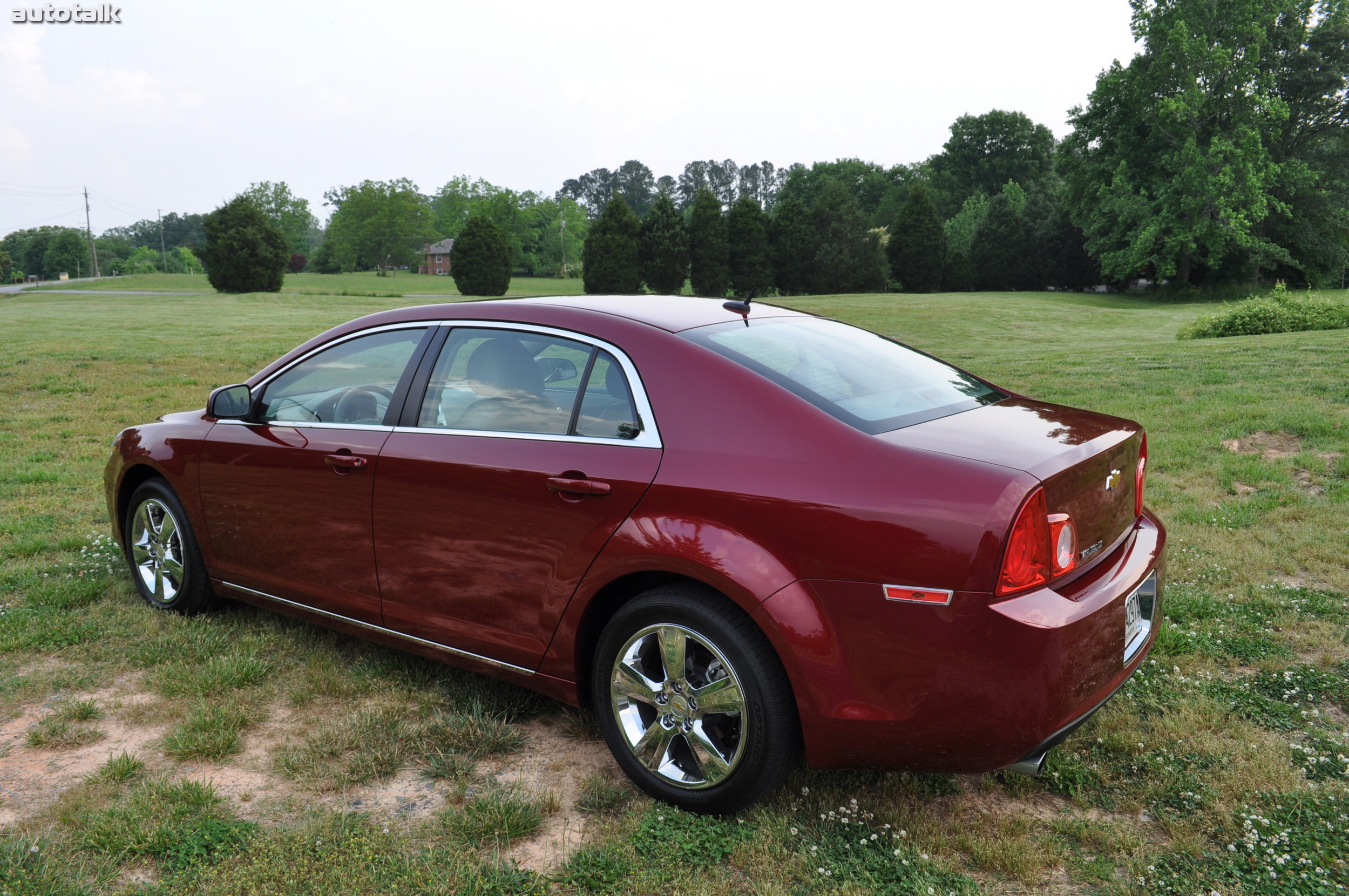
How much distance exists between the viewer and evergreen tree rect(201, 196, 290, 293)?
149 ft

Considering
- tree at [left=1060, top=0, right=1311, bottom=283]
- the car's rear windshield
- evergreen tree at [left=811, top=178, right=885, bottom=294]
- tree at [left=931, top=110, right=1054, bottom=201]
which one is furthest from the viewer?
tree at [left=931, top=110, right=1054, bottom=201]

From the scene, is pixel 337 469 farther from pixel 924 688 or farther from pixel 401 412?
pixel 924 688

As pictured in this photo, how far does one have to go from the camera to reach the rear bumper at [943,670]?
2285mm

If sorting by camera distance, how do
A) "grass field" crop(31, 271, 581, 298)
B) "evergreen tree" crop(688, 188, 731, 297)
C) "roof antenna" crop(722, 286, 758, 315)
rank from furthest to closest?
1. "grass field" crop(31, 271, 581, 298)
2. "evergreen tree" crop(688, 188, 731, 297)
3. "roof antenna" crop(722, 286, 758, 315)

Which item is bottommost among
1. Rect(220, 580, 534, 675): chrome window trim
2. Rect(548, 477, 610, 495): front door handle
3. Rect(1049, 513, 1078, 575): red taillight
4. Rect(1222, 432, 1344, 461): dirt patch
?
Rect(220, 580, 534, 675): chrome window trim

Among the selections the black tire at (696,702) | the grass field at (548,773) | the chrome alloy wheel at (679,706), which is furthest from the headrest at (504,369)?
the grass field at (548,773)

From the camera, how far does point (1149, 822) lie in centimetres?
276

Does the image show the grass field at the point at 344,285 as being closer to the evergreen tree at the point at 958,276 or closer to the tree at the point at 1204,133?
the evergreen tree at the point at 958,276

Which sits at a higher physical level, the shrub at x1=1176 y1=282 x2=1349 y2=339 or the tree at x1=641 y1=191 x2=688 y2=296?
the tree at x1=641 y1=191 x2=688 y2=296

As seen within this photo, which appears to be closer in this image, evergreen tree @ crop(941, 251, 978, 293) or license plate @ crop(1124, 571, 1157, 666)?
license plate @ crop(1124, 571, 1157, 666)

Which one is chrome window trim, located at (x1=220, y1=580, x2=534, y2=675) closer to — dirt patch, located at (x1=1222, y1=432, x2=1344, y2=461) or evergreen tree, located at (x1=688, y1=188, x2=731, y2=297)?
dirt patch, located at (x1=1222, y1=432, x2=1344, y2=461)

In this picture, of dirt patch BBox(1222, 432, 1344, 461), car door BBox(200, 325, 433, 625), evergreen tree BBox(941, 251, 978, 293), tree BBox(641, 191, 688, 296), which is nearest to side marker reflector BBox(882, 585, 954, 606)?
car door BBox(200, 325, 433, 625)

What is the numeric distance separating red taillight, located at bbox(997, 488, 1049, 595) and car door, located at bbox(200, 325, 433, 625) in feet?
7.67

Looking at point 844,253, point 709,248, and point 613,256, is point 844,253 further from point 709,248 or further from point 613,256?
point 613,256
